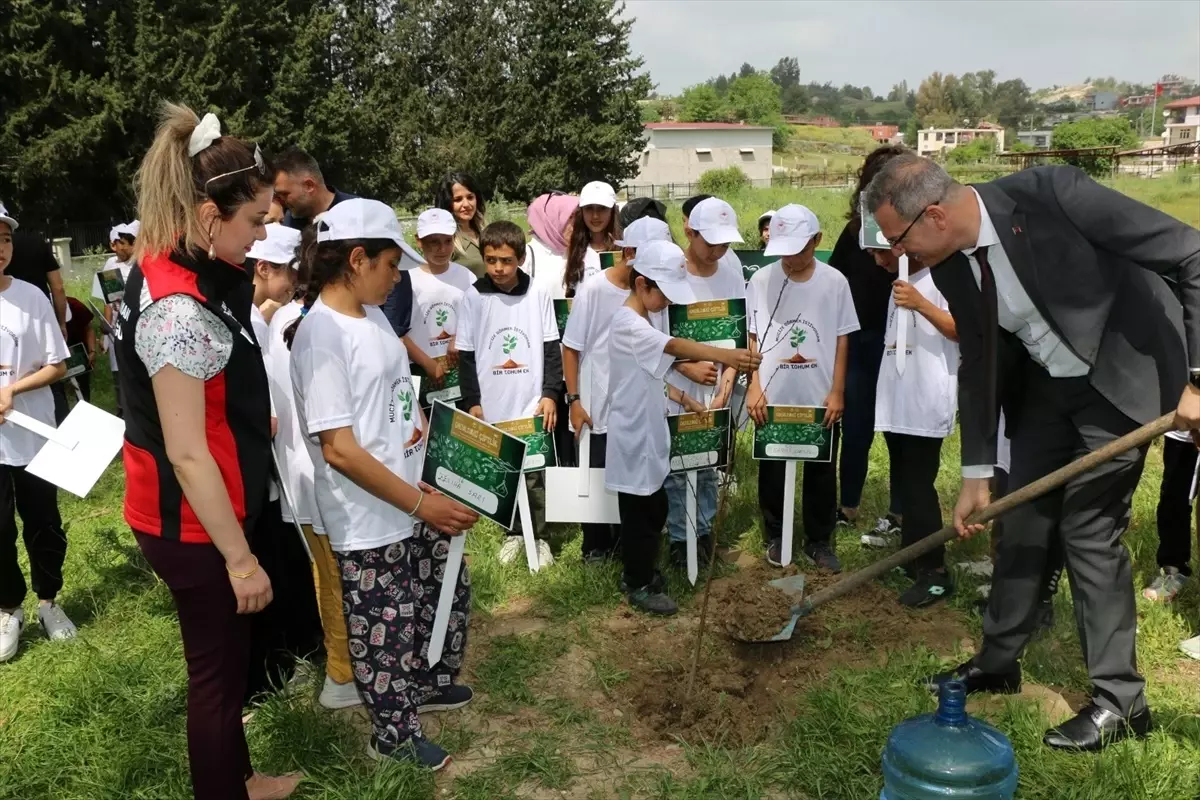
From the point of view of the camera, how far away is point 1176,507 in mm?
4176

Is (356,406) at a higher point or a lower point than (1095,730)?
higher

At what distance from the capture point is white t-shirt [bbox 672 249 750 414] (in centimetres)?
455

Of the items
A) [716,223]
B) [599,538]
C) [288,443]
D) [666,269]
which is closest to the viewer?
[288,443]

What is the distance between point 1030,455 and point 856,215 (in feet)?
6.06

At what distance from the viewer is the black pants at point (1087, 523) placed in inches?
117

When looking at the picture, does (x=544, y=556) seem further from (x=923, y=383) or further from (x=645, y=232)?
(x=923, y=383)

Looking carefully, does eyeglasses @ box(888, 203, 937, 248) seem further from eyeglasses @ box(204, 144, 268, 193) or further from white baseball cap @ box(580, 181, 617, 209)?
white baseball cap @ box(580, 181, 617, 209)

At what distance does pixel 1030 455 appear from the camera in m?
3.19

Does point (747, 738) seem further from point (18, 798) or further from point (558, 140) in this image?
point (558, 140)

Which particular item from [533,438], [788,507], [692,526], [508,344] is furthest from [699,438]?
[508,344]

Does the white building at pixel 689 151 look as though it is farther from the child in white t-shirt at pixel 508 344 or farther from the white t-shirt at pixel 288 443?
the white t-shirt at pixel 288 443

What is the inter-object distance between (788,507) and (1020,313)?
6.19ft

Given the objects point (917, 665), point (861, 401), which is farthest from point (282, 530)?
point (861, 401)

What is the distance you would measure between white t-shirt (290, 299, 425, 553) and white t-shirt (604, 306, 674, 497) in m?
1.32
